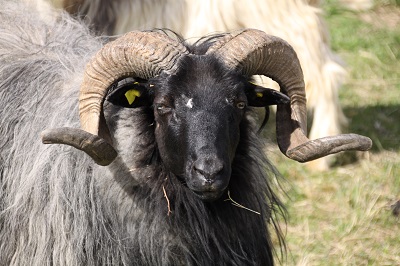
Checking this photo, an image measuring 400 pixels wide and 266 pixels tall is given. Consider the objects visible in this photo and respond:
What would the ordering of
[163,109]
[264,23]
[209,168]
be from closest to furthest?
1. [209,168]
2. [163,109]
3. [264,23]

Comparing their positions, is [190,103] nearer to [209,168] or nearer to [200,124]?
[200,124]

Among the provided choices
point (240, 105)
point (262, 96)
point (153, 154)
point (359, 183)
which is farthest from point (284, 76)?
point (359, 183)

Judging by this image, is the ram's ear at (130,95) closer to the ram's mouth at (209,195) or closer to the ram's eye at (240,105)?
the ram's eye at (240,105)

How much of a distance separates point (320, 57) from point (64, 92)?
3.22 m

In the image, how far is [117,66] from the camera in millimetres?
4035

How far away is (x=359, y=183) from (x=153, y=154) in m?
2.95

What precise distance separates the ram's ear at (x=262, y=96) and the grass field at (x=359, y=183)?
4.27 ft

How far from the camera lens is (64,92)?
4488mm

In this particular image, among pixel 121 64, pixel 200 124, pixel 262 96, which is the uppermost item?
pixel 121 64

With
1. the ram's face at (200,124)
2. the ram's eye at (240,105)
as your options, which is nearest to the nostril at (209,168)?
the ram's face at (200,124)

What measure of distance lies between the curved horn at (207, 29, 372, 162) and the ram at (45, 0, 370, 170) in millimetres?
2189

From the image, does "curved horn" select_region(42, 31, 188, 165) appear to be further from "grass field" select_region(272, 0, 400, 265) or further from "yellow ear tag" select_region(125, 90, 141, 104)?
"grass field" select_region(272, 0, 400, 265)

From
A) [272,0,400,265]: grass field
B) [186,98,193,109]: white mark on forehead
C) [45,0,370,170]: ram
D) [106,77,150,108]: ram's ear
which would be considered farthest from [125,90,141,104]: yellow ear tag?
[45,0,370,170]: ram

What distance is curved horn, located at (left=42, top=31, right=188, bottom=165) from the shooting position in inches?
A: 156
